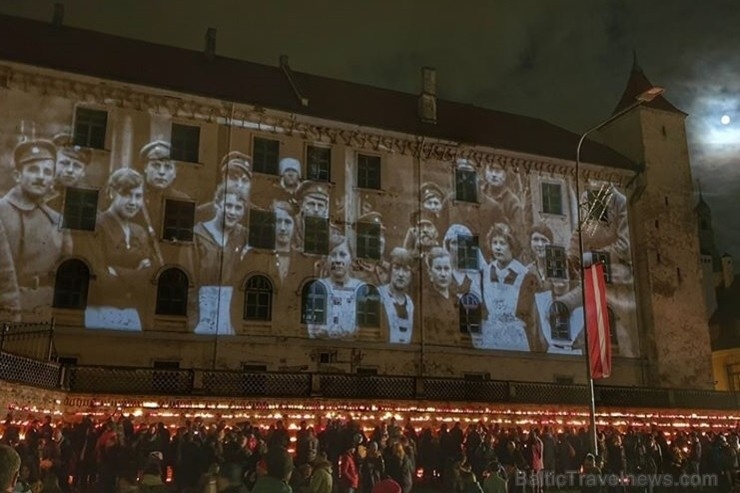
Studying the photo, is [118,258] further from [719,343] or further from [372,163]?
[719,343]

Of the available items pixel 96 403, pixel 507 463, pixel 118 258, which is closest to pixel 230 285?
pixel 118 258

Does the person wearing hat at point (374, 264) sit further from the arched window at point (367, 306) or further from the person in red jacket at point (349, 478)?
the person in red jacket at point (349, 478)

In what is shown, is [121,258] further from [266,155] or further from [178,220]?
[266,155]

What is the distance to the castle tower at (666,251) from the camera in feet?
115

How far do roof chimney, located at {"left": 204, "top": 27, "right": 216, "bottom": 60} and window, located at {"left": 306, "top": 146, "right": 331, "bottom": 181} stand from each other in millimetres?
8062

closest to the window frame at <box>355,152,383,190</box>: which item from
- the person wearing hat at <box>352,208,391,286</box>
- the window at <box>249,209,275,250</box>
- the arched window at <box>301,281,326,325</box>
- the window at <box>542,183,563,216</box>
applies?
the person wearing hat at <box>352,208,391,286</box>

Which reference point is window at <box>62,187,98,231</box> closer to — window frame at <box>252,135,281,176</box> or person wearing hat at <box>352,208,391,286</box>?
window frame at <box>252,135,281,176</box>

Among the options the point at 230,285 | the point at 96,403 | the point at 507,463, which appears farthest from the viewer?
the point at 230,285

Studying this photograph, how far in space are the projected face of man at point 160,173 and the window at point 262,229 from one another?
11.2 ft

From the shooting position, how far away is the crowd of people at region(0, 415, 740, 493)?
12.0 meters

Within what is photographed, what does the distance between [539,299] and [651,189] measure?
9.82 m

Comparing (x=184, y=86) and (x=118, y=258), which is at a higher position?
(x=184, y=86)

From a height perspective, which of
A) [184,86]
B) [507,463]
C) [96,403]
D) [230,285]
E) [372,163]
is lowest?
[507,463]

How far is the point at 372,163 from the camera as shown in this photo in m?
31.4
